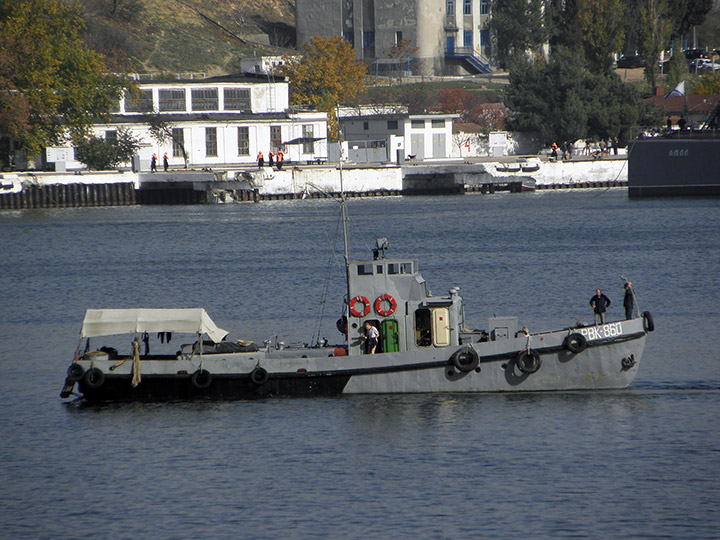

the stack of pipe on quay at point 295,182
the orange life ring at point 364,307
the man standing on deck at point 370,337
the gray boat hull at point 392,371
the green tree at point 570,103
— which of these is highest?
the green tree at point 570,103

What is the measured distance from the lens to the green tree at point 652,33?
495 feet

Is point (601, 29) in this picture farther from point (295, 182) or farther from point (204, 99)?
point (295, 182)

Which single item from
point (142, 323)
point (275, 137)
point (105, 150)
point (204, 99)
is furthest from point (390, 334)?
point (204, 99)

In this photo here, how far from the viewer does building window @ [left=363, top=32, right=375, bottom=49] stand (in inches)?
6437

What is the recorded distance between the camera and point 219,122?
12025 cm

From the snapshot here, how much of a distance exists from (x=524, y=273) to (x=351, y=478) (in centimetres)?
3539

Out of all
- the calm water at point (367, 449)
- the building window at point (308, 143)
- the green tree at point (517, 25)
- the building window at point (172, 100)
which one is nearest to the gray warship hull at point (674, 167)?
the building window at point (308, 143)

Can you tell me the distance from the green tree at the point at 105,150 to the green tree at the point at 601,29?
65.1m

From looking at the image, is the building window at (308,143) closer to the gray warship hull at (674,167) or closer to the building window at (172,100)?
the building window at (172,100)

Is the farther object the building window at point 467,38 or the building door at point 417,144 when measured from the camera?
the building window at point 467,38

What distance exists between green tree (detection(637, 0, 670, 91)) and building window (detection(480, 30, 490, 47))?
21.5 m

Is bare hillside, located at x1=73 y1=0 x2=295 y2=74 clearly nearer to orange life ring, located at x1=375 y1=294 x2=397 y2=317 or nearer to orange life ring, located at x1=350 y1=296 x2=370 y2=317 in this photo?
orange life ring, located at x1=350 y1=296 x2=370 y2=317

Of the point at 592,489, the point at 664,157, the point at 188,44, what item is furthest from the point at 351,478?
the point at 188,44

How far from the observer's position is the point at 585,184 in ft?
398
